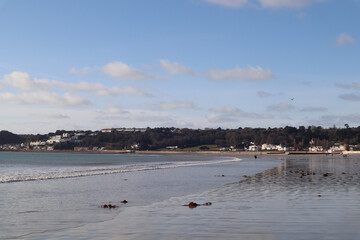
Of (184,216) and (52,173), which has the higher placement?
(184,216)

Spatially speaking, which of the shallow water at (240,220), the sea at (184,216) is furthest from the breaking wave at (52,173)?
the shallow water at (240,220)

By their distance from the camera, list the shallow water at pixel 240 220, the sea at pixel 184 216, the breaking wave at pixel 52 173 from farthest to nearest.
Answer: the breaking wave at pixel 52 173
the sea at pixel 184 216
the shallow water at pixel 240 220

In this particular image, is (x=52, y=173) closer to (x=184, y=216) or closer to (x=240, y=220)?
(x=184, y=216)

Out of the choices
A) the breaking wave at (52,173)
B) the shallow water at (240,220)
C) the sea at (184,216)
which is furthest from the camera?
the breaking wave at (52,173)

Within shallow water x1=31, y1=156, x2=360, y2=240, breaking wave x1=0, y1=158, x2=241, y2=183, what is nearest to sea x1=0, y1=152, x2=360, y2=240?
shallow water x1=31, y1=156, x2=360, y2=240

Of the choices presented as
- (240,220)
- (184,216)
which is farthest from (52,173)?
(240,220)

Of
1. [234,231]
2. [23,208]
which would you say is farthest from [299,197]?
[23,208]

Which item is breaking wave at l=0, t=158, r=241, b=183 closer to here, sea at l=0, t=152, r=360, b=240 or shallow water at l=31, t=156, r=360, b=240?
sea at l=0, t=152, r=360, b=240

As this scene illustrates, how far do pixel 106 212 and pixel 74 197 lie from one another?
6.06 m

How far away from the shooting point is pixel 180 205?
18.8 metres

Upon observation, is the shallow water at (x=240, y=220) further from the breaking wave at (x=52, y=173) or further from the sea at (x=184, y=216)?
the breaking wave at (x=52, y=173)

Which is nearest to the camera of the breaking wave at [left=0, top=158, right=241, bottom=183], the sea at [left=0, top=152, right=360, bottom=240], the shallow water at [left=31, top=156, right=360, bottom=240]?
the shallow water at [left=31, top=156, right=360, bottom=240]

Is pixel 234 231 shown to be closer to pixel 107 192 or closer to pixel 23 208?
pixel 23 208

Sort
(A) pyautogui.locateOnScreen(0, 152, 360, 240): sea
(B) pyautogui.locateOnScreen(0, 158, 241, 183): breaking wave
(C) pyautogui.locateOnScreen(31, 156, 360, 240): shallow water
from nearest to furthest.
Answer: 1. (C) pyautogui.locateOnScreen(31, 156, 360, 240): shallow water
2. (A) pyautogui.locateOnScreen(0, 152, 360, 240): sea
3. (B) pyautogui.locateOnScreen(0, 158, 241, 183): breaking wave
